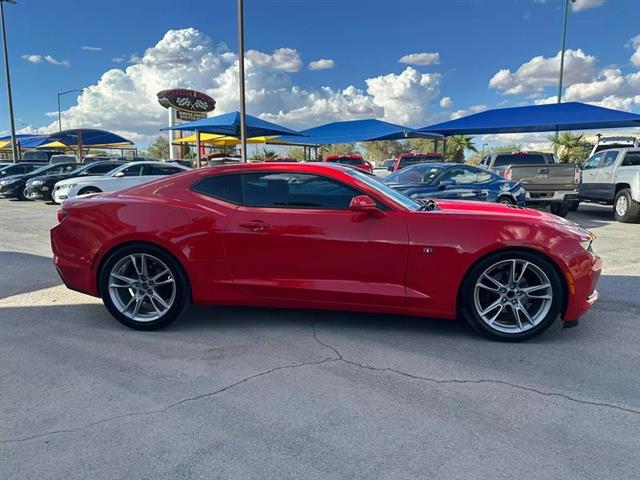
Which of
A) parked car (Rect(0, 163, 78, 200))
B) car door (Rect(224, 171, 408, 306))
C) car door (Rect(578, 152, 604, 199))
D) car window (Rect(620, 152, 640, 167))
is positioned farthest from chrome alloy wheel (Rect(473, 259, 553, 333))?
parked car (Rect(0, 163, 78, 200))

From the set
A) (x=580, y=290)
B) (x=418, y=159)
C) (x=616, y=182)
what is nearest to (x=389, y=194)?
(x=580, y=290)

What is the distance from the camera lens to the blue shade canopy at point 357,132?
2091 centimetres

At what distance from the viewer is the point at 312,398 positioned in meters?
2.97

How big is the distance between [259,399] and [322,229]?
1.47 metres

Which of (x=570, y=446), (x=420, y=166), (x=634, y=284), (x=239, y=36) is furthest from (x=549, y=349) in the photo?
(x=239, y=36)

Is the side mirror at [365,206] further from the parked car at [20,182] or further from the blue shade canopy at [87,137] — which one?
the blue shade canopy at [87,137]

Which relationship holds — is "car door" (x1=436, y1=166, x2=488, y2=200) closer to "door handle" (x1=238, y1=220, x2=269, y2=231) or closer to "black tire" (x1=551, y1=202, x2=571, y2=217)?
"black tire" (x1=551, y1=202, x2=571, y2=217)

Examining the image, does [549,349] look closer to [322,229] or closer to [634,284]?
[322,229]

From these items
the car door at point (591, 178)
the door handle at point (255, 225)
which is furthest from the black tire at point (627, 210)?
the door handle at point (255, 225)

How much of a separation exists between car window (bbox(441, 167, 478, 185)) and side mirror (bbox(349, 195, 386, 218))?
609 cm

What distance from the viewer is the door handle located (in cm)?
392

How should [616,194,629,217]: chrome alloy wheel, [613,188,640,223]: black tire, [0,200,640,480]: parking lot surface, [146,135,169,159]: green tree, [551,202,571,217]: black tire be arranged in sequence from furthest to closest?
[146,135,169,159]: green tree → [551,202,571,217]: black tire → [616,194,629,217]: chrome alloy wheel → [613,188,640,223]: black tire → [0,200,640,480]: parking lot surface

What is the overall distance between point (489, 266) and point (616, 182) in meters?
10.1

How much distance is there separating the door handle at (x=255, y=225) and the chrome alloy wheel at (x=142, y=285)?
2.64ft
